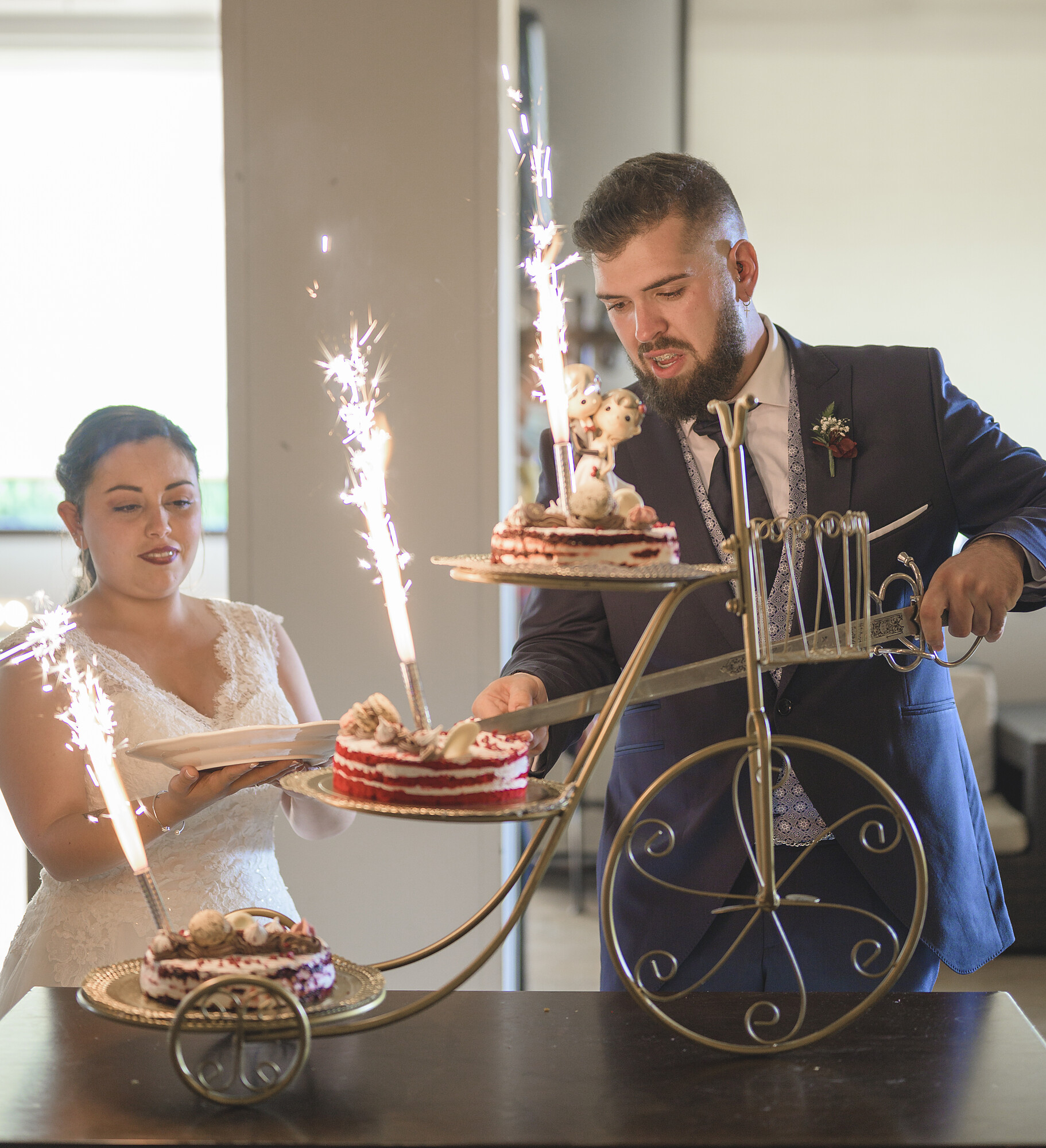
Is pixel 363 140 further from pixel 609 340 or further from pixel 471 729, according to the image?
pixel 609 340

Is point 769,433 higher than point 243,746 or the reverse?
higher

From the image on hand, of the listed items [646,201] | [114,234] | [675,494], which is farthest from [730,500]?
[114,234]

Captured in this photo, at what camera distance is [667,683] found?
1.32 meters

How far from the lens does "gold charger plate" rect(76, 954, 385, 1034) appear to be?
1.09 m

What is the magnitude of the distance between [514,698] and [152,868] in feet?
2.48

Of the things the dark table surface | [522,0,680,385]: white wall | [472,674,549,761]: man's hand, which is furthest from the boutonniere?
[522,0,680,385]: white wall

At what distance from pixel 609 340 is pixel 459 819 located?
4.02m

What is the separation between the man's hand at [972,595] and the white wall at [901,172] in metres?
3.11

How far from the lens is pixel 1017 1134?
3.50ft

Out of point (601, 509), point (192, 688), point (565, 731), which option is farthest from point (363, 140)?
point (601, 509)

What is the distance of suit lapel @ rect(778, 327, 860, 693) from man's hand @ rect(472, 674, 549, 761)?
380 millimetres

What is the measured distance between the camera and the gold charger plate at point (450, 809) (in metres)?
1.06

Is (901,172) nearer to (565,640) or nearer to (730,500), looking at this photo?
(730,500)

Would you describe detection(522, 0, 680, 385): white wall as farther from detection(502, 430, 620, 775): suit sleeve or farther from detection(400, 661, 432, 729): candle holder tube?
detection(400, 661, 432, 729): candle holder tube
